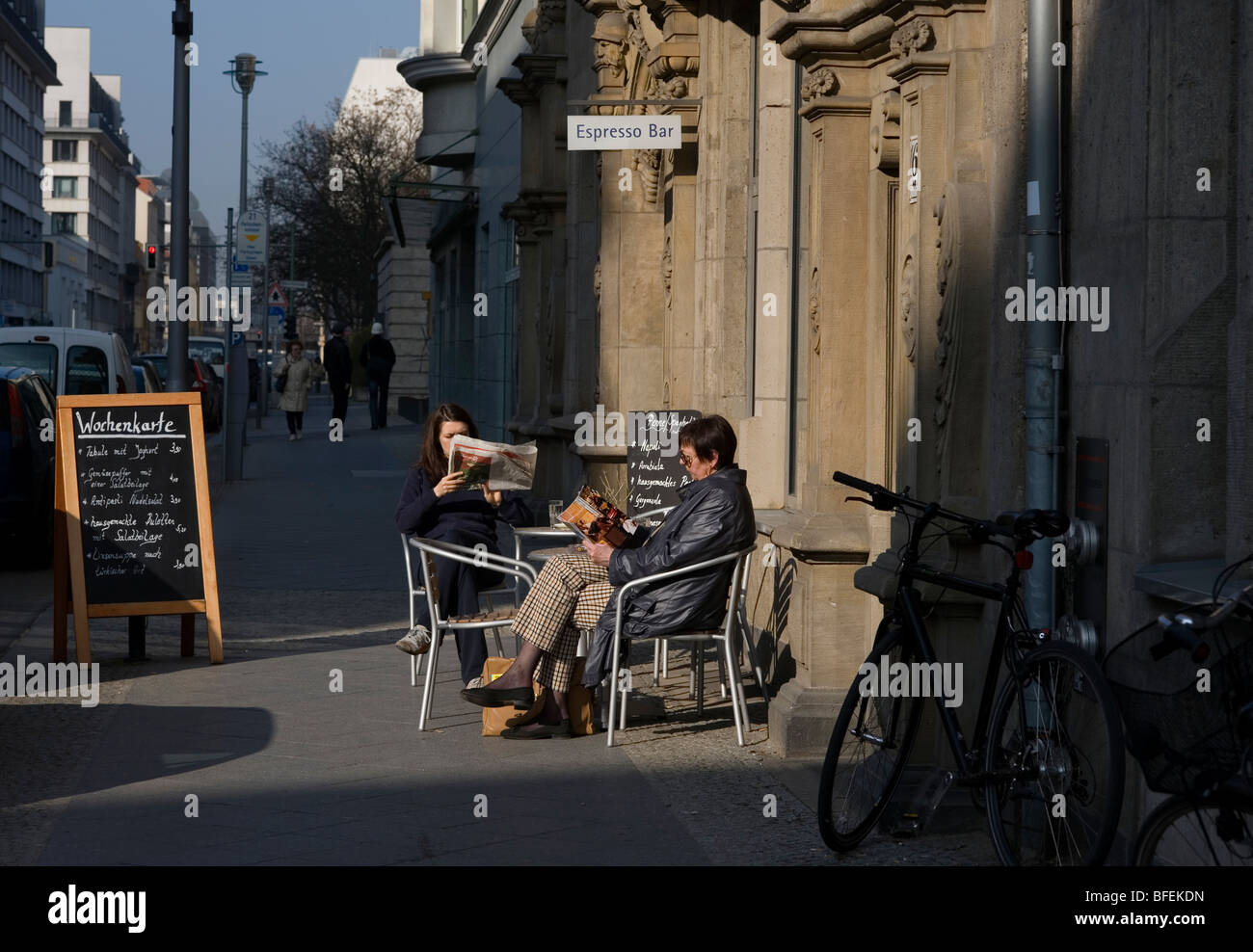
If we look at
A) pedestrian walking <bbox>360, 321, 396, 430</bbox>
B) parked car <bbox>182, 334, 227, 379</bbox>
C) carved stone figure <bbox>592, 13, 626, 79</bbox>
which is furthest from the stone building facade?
parked car <bbox>182, 334, 227, 379</bbox>

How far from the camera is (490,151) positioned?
2570 cm

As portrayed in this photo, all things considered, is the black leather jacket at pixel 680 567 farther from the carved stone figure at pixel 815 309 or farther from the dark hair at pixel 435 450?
the dark hair at pixel 435 450

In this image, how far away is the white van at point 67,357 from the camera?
20.8m

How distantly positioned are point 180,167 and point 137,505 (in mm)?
9446

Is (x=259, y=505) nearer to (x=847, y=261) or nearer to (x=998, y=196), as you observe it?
(x=847, y=261)

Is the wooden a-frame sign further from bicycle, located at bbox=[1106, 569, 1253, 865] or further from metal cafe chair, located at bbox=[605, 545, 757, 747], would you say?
bicycle, located at bbox=[1106, 569, 1253, 865]

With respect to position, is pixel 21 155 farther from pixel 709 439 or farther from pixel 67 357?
pixel 709 439

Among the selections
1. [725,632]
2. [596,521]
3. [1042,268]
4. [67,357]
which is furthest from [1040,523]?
[67,357]

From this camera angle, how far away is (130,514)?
33.8ft

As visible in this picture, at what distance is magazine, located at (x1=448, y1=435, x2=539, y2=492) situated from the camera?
9.05m

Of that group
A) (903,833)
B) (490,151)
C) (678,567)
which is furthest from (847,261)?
(490,151)

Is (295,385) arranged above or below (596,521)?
above

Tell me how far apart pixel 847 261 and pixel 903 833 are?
278 centimetres

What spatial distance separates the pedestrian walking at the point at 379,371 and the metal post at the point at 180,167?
57.4ft
